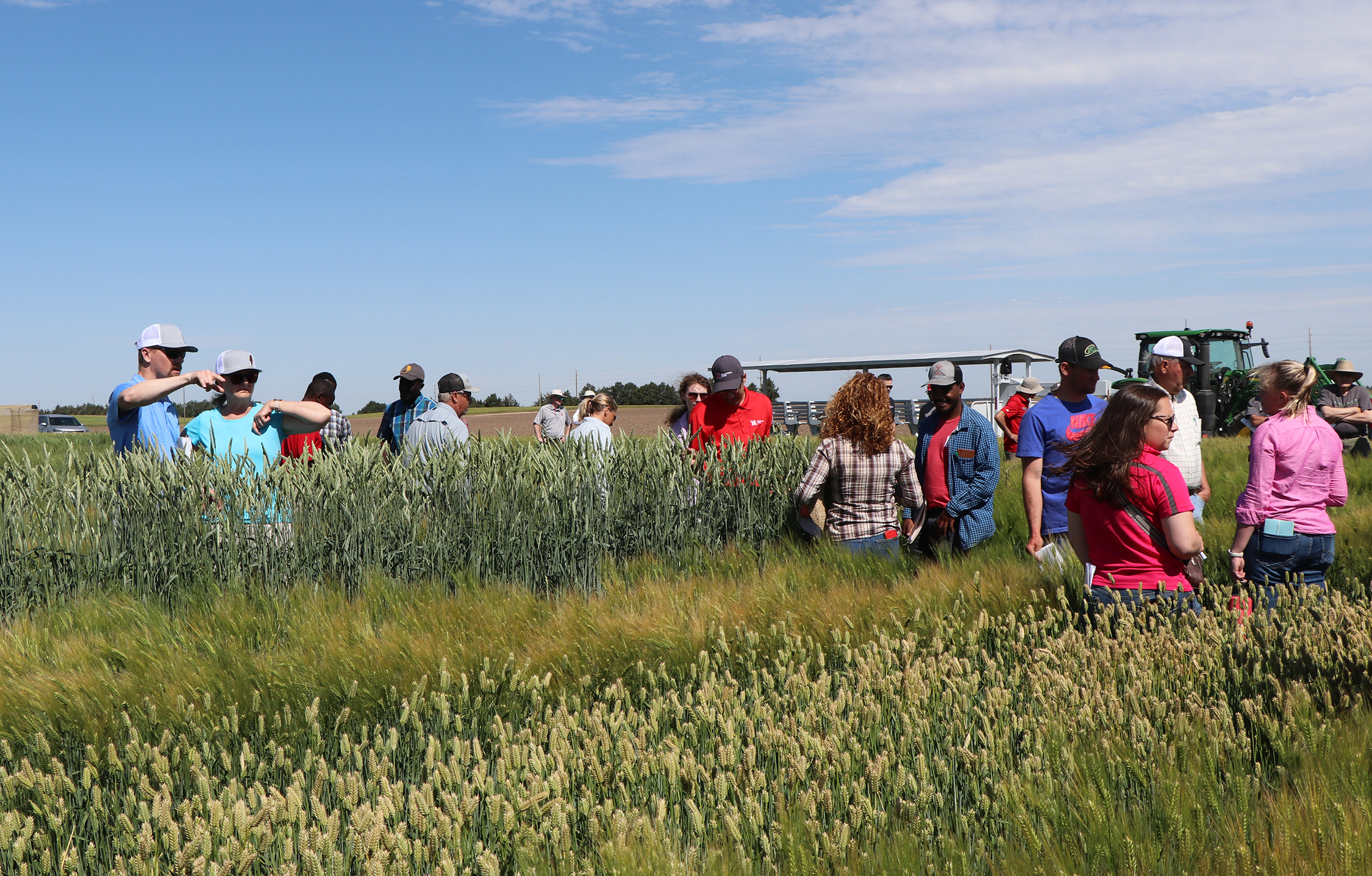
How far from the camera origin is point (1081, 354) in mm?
4965

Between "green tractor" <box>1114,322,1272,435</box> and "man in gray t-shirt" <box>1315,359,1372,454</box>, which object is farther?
"green tractor" <box>1114,322,1272,435</box>

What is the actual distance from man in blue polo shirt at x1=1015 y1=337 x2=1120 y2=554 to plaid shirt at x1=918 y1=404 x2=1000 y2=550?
405mm

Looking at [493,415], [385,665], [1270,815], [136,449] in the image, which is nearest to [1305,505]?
[1270,815]

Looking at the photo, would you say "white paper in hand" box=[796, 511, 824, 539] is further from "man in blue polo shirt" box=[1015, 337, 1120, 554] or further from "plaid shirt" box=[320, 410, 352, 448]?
"plaid shirt" box=[320, 410, 352, 448]

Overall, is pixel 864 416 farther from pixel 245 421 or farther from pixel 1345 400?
pixel 1345 400

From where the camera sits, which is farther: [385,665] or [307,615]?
[307,615]

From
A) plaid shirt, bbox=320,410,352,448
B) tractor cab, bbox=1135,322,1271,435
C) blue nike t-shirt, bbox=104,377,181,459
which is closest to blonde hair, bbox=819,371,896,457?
plaid shirt, bbox=320,410,352,448


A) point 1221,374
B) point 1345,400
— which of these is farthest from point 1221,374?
point 1345,400

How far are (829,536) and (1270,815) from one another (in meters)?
3.36

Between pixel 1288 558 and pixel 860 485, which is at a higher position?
pixel 860 485

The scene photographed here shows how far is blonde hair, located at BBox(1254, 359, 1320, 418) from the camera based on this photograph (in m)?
4.43

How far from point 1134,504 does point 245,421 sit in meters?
4.65

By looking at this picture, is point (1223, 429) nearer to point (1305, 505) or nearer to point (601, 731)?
point (1305, 505)

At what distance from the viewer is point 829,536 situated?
5441mm
